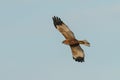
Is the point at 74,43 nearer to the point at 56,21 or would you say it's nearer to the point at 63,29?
the point at 63,29

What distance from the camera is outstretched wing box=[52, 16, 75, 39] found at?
26.4 m

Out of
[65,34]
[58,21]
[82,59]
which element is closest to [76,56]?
[82,59]

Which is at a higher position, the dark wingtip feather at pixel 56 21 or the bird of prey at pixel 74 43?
the dark wingtip feather at pixel 56 21

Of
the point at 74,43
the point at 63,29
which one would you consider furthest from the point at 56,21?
the point at 74,43

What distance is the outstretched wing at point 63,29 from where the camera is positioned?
26391 millimetres

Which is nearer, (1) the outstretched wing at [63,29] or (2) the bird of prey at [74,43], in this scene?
(2) the bird of prey at [74,43]

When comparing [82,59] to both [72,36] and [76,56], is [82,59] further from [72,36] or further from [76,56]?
[72,36]

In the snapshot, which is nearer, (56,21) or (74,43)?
(74,43)

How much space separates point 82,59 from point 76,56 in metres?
0.76

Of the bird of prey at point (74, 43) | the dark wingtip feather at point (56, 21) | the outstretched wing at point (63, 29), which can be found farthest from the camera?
the dark wingtip feather at point (56, 21)

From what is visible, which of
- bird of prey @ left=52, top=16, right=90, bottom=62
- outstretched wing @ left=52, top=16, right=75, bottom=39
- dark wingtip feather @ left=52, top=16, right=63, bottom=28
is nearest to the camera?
bird of prey @ left=52, top=16, right=90, bottom=62

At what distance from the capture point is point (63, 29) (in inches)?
1086

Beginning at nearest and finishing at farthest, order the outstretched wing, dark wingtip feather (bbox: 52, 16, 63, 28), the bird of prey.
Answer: the bird of prey
the outstretched wing
dark wingtip feather (bbox: 52, 16, 63, 28)

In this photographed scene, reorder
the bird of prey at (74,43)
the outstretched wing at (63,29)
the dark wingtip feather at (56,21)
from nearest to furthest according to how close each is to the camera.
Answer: the bird of prey at (74,43), the outstretched wing at (63,29), the dark wingtip feather at (56,21)
